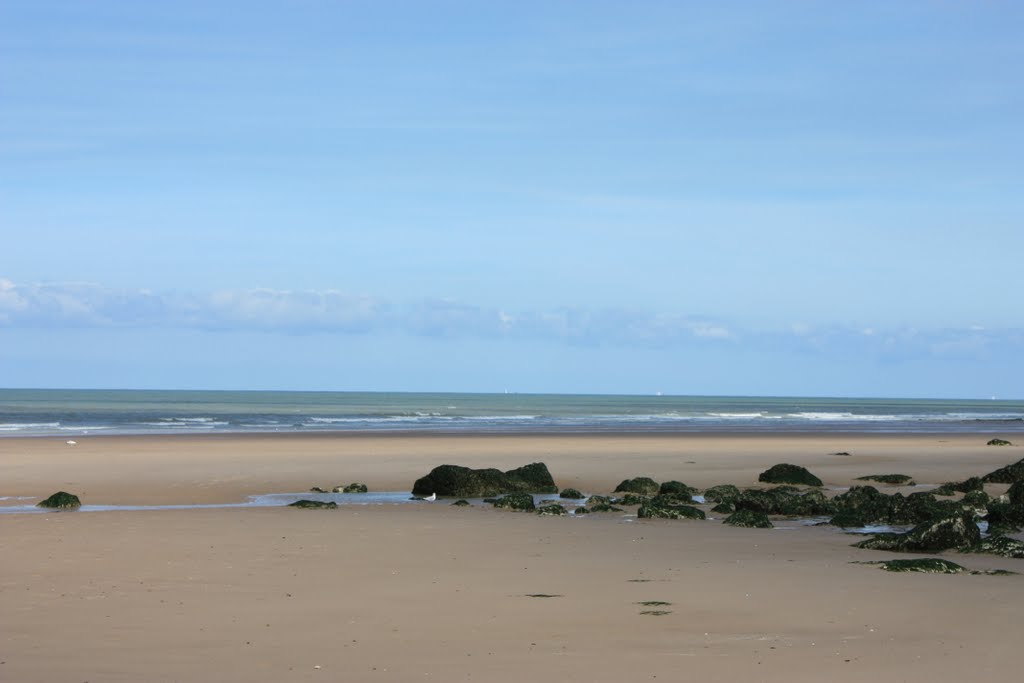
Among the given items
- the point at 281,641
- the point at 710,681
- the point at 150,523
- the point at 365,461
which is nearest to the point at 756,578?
the point at 710,681

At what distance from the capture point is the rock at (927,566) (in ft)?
38.2

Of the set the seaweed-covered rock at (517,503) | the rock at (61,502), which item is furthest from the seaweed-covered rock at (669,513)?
the rock at (61,502)

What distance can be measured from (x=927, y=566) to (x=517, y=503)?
804 centimetres

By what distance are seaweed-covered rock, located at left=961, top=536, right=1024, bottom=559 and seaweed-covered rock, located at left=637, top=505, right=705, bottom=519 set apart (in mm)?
4774

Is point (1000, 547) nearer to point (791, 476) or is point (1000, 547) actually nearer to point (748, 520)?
point (748, 520)

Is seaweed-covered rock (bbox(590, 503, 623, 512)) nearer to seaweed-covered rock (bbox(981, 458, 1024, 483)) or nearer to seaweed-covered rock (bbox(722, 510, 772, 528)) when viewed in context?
seaweed-covered rock (bbox(722, 510, 772, 528))

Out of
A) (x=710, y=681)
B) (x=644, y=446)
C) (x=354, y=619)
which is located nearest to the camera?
(x=710, y=681)

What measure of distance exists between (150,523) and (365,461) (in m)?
14.6

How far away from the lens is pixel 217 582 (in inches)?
438

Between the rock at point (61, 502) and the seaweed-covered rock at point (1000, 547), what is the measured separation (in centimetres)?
1374

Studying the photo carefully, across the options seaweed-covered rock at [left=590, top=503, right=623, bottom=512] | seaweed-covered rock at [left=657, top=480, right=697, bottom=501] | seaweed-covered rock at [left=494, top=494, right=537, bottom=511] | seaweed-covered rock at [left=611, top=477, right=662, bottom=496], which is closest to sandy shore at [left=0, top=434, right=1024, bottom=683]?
seaweed-covered rock at [left=494, top=494, right=537, bottom=511]

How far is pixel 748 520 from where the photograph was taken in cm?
1630

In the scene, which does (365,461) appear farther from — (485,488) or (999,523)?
(999,523)

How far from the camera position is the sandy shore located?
7.77m
